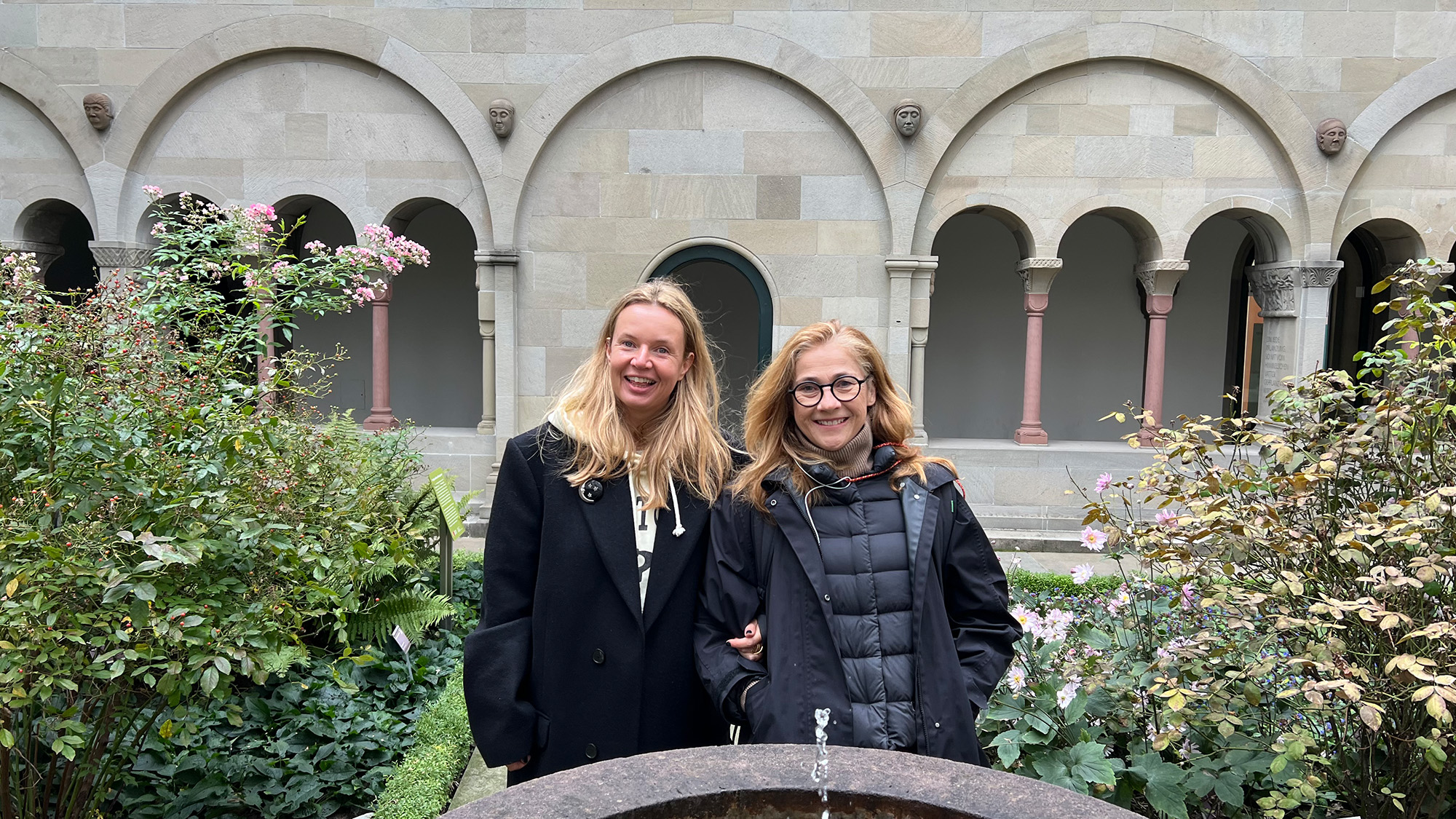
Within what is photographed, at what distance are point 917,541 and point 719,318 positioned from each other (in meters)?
11.2

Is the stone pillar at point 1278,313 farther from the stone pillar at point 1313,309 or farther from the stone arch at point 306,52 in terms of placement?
the stone arch at point 306,52

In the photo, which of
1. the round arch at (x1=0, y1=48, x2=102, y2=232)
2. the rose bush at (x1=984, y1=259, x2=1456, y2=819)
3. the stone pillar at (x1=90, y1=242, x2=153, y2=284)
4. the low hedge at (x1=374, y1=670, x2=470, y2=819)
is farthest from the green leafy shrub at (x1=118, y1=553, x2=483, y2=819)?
the round arch at (x1=0, y1=48, x2=102, y2=232)

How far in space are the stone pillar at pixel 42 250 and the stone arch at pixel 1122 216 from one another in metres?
9.81

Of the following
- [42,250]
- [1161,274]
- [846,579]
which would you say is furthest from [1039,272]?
[42,250]

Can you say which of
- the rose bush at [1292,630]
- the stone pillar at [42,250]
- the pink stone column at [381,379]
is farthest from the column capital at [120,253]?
the rose bush at [1292,630]

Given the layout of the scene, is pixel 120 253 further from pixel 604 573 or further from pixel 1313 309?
Result: pixel 1313 309

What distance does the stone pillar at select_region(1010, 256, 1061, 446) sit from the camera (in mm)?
8820

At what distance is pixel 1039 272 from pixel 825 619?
7440mm

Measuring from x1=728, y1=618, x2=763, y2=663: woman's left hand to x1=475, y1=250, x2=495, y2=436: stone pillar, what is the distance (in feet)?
22.4

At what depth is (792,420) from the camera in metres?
2.38

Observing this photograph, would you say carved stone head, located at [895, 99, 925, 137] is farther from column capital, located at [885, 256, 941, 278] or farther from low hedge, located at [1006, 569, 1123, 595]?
low hedge, located at [1006, 569, 1123, 595]

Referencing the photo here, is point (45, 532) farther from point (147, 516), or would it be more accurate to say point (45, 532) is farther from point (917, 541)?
point (917, 541)

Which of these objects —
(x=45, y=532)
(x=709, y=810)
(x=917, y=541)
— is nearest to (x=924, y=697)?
(x=917, y=541)

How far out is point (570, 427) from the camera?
7.66 ft
